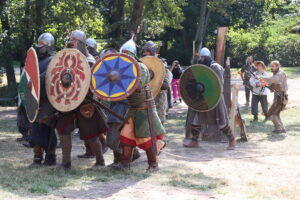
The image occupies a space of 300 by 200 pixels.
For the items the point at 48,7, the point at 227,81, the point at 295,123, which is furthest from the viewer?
A: the point at 48,7

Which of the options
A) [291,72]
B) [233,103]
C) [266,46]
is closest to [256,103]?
[233,103]

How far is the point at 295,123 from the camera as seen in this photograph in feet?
41.5

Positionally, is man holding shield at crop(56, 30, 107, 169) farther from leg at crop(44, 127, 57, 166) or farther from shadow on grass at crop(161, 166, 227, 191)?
shadow on grass at crop(161, 166, 227, 191)

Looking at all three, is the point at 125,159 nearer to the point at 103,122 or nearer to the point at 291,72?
the point at 103,122

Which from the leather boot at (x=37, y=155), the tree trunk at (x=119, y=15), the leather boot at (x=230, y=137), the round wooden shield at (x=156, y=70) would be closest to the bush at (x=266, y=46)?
the tree trunk at (x=119, y=15)

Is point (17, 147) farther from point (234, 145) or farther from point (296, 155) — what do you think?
point (296, 155)

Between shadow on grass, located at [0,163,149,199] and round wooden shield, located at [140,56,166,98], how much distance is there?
1.45 meters

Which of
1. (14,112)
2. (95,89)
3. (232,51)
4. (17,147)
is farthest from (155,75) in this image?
(232,51)

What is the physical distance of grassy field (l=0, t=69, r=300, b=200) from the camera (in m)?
5.70

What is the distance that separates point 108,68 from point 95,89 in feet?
0.93

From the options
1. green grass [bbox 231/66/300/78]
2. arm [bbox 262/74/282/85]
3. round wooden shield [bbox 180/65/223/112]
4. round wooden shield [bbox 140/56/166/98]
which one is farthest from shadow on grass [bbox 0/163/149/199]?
green grass [bbox 231/66/300/78]

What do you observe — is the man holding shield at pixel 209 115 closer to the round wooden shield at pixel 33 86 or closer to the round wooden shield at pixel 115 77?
the round wooden shield at pixel 115 77

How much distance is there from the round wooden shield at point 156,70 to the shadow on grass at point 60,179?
1455 millimetres

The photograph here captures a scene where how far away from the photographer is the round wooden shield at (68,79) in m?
6.27
